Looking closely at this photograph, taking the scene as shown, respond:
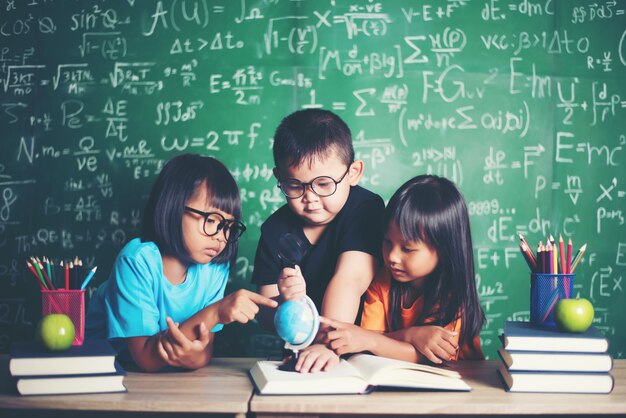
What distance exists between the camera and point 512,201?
3207 mm

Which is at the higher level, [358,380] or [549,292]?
[549,292]

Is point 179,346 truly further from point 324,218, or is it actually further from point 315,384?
point 324,218

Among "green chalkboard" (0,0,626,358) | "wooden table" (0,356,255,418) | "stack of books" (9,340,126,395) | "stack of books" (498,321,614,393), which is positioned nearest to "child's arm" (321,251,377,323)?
"wooden table" (0,356,255,418)

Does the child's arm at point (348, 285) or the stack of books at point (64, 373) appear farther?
the child's arm at point (348, 285)

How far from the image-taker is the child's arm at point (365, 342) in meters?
1.60

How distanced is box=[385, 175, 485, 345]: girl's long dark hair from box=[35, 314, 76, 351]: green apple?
93cm

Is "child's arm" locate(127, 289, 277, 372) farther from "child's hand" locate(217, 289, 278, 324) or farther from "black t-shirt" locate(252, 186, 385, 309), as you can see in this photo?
"black t-shirt" locate(252, 186, 385, 309)

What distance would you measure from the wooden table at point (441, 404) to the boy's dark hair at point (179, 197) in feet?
2.11

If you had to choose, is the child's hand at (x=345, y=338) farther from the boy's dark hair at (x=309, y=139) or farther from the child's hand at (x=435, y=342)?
the boy's dark hair at (x=309, y=139)

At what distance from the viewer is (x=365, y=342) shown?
1640 mm

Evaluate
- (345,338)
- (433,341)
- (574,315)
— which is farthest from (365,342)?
(574,315)

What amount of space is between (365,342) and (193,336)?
1.54 feet

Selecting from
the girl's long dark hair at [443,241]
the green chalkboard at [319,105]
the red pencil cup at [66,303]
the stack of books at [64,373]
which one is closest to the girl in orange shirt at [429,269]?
the girl's long dark hair at [443,241]

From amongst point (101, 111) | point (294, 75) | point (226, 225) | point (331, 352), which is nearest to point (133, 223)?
point (101, 111)
